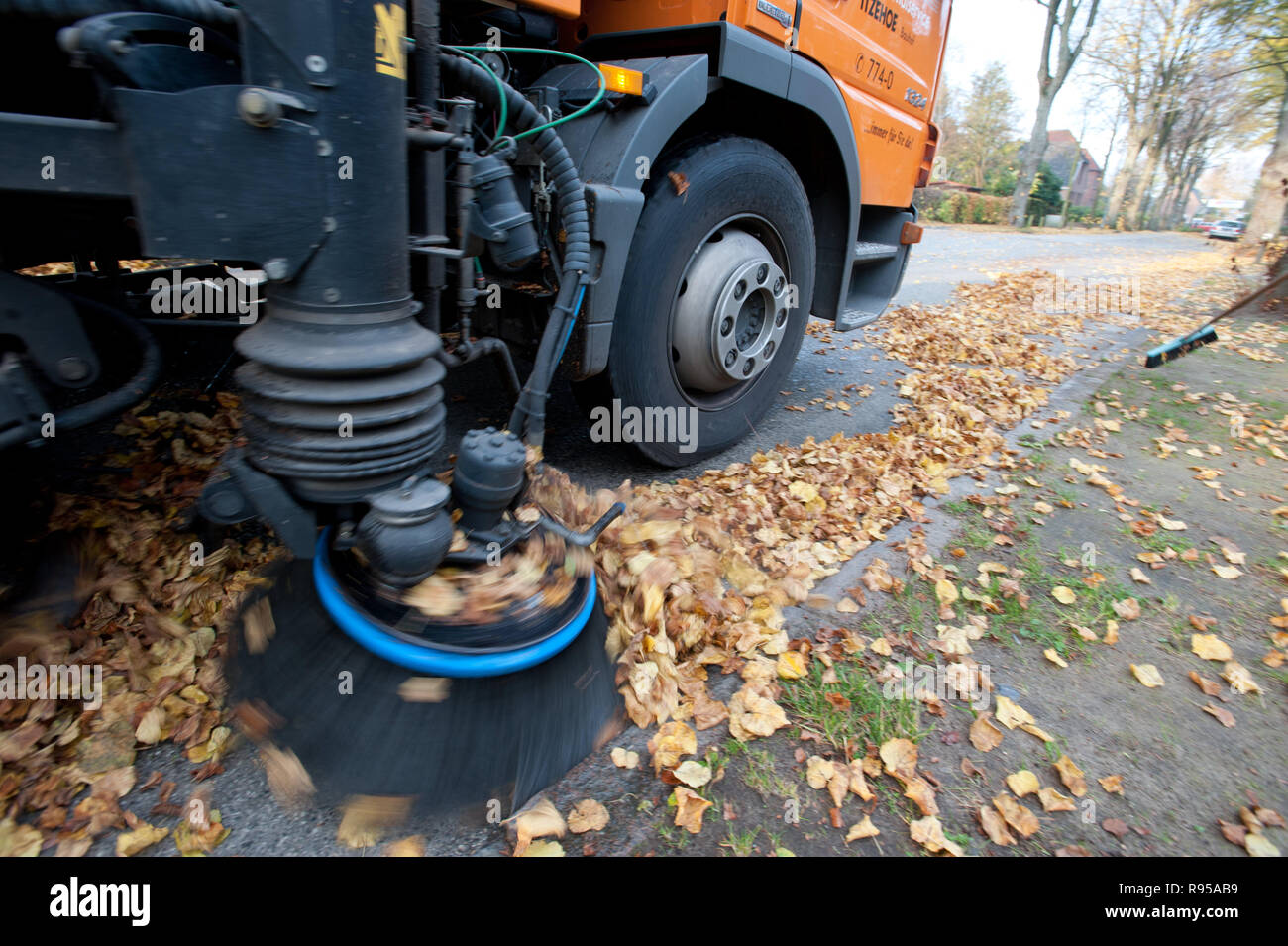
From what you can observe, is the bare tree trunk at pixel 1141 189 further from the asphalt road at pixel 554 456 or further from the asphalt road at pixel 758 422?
the asphalt road at pixel 758 422

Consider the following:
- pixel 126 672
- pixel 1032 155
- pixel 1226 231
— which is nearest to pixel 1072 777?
pixel 126 672

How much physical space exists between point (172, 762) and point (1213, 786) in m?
2.85

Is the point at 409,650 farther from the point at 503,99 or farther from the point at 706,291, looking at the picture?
the point at 706,291

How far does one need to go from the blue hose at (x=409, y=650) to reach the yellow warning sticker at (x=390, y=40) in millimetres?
1120

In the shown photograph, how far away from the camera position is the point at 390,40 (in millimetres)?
1513

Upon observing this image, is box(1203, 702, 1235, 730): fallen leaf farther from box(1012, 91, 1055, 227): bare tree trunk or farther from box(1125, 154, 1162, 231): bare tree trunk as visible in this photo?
box(1125, 154, 1162, 231): bare tree trunk

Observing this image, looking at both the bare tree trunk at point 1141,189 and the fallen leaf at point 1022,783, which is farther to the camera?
the bare tree trunk at point 1141,189

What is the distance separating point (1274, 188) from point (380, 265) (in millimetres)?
16355

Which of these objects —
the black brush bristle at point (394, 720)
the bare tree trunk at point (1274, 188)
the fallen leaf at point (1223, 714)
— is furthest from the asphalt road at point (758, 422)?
the bare tree trunk at point (1274, 188)

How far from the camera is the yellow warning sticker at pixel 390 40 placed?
1.48m

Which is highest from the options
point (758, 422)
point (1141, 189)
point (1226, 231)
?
point (1141, 189)

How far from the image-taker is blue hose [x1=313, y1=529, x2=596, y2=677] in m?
1.71

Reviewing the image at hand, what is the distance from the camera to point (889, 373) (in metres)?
5.60

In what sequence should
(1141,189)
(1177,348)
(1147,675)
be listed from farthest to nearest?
(1141,189), (1177,348), (1147,675)
